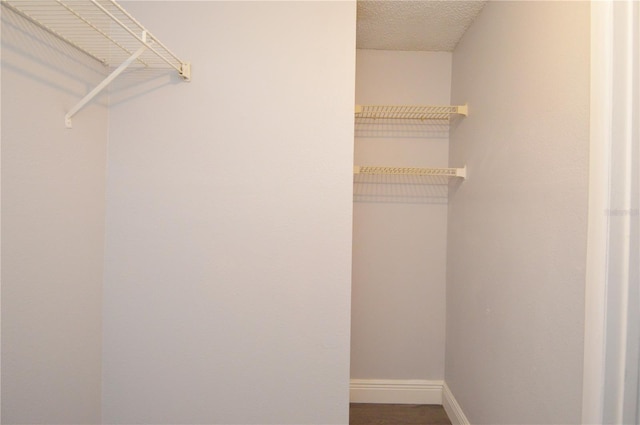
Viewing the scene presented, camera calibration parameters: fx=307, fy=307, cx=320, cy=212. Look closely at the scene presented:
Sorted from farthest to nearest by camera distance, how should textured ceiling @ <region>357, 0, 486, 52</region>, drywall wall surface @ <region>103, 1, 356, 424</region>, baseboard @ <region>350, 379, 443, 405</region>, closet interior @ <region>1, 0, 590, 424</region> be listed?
baseboard @ <region>350, 379, 443, 405</region> < textured ceiling @ <region>357, 0, 486, 52</region> < drywall wall surface @ <region>103, 1, 356, 424</region> < closet interior @ <region>1, 0, 590, 424</region>

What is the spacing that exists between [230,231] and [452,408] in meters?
1.68

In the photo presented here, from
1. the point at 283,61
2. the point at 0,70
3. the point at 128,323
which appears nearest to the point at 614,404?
the point at 283,61

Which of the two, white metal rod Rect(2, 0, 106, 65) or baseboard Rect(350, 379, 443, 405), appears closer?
white metal rod Rect(2, 0, 106, 65)

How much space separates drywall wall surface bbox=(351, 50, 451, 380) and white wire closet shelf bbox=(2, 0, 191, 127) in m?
1.21

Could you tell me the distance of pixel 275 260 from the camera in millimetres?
1360

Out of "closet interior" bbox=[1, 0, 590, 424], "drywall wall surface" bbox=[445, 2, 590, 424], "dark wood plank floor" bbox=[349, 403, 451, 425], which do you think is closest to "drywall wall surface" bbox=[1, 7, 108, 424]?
"closet interior" bbox=[1, 0, 590, 424]

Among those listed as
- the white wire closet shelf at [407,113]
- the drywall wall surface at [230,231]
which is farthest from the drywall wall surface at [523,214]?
the drywall wall surface at [230,231]

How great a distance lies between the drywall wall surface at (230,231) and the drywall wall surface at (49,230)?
87mm

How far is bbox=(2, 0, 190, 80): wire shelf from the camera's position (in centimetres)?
95

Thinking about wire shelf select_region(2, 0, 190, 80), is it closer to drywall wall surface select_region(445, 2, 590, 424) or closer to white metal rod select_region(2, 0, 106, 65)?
white metal rod select_region(2, 0, 106, 65)

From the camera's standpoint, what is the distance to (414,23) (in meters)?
1.72

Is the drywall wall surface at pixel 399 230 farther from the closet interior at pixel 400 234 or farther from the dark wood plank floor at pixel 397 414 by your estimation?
the dark wood plank floor at pixel 397 414

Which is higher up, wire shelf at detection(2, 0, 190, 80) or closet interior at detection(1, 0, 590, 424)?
wire shelf at detection(2, 0, 190, 80)

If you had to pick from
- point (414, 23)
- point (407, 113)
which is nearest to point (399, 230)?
point (407, 113)
